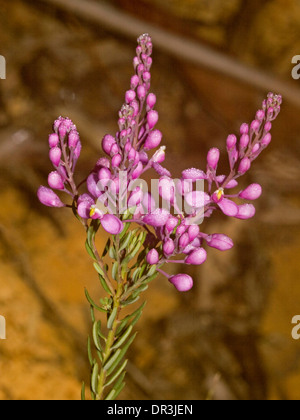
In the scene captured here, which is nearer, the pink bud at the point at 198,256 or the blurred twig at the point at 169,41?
the pink bud at the point at 198,256

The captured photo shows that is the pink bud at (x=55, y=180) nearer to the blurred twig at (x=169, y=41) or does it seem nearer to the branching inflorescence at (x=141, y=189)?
the branching inflorescence at (x=141, y=189)

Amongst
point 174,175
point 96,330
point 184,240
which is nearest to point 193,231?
point 184,240

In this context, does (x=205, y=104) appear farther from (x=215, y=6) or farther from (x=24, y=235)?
(x=24, y=235)

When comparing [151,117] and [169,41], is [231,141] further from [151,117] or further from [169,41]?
[169,41]

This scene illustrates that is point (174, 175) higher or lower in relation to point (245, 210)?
higher

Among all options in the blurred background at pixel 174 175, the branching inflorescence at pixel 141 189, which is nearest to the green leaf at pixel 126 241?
the branching inflorescence at pixel 141 189

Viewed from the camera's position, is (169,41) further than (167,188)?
Yes

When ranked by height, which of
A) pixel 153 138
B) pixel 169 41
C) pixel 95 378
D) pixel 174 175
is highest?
pixel 169 41

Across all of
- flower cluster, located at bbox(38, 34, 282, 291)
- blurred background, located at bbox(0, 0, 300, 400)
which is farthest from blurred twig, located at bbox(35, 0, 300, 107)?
flower cluster, located at bbox(38, 34, 282, 291)
